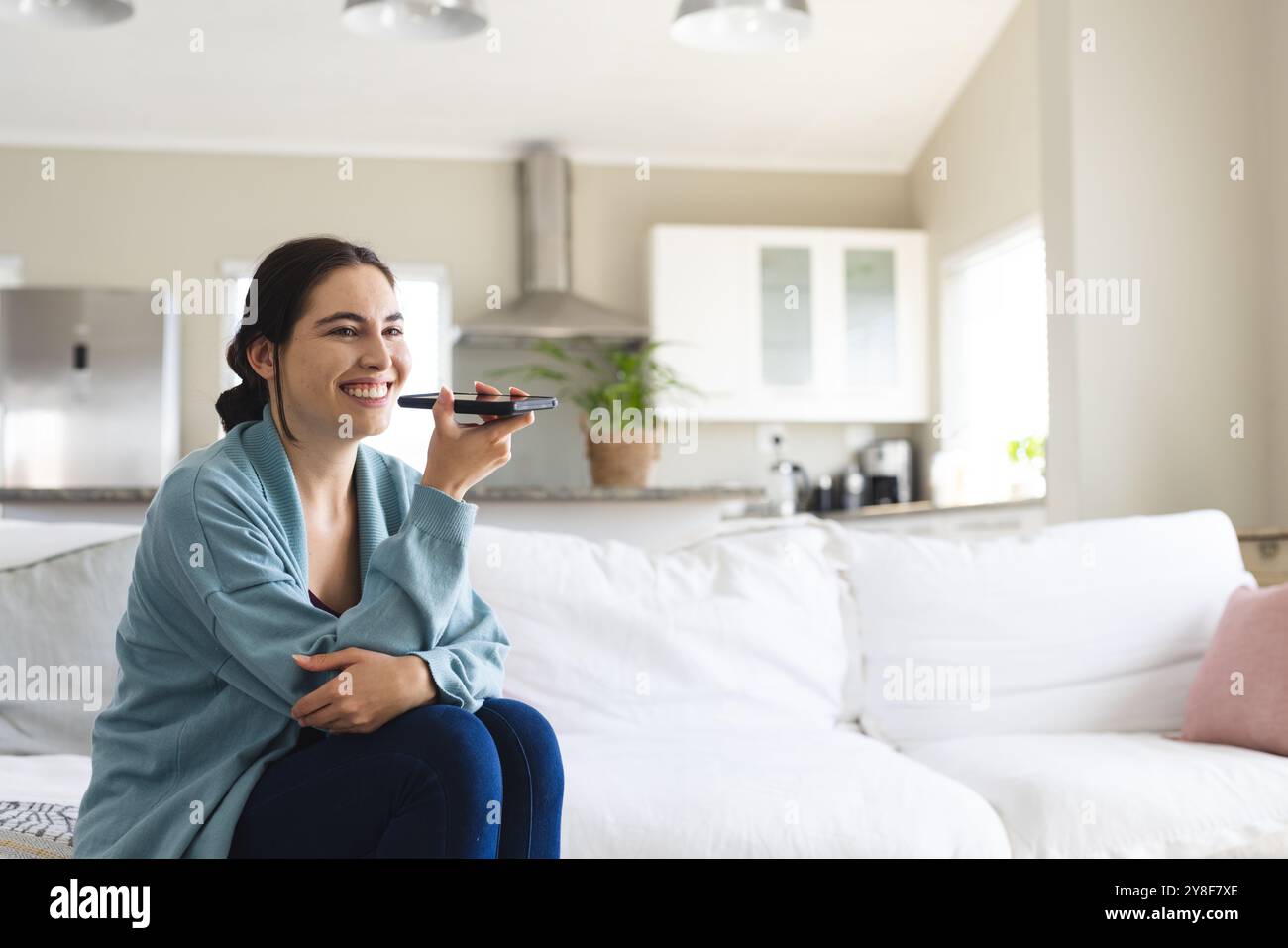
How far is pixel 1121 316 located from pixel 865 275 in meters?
2.75

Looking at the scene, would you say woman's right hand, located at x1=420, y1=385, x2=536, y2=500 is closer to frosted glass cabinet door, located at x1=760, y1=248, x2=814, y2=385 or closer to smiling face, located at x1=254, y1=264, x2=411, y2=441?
smiling face, located at x1=254, y1=264, x2=411, y2=441

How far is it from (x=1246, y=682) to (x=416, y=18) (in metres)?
2.54

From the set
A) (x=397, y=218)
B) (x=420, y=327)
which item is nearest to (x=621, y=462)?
(x=420, y=327)

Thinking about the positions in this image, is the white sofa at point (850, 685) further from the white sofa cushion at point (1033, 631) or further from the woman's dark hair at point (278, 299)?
the woman's dark hair at point (278, 299)

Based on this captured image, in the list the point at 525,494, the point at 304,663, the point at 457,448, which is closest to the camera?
the point at 304,663

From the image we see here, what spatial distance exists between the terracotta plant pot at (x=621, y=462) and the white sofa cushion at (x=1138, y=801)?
1515 millimetres

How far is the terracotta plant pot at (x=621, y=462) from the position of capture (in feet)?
10.9

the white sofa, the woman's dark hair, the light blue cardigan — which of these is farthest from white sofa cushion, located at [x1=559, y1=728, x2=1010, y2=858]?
the woman's dark hair

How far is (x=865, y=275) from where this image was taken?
19.1 feet

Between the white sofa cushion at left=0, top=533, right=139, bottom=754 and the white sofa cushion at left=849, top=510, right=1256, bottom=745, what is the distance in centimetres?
129

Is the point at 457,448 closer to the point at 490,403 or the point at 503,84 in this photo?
the point at 490,403

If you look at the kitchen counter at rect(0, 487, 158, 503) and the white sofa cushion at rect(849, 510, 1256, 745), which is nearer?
the white sofa cushion at rect(849, 510, 1256, 745)

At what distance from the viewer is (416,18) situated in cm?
330

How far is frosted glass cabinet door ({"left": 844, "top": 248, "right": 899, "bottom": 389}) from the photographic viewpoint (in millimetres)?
5781
